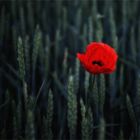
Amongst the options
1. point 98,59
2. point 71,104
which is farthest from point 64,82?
point 71,104

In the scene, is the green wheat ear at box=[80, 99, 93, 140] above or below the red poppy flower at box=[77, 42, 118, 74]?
below

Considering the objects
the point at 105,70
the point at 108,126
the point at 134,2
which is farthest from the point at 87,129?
the point at 134,2

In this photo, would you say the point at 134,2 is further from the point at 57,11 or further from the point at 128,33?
the point at 57,11

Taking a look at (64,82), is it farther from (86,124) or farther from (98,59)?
(86,124)

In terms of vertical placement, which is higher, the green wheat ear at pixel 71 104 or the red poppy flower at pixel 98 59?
the red poppy flower at pixel 98 59
